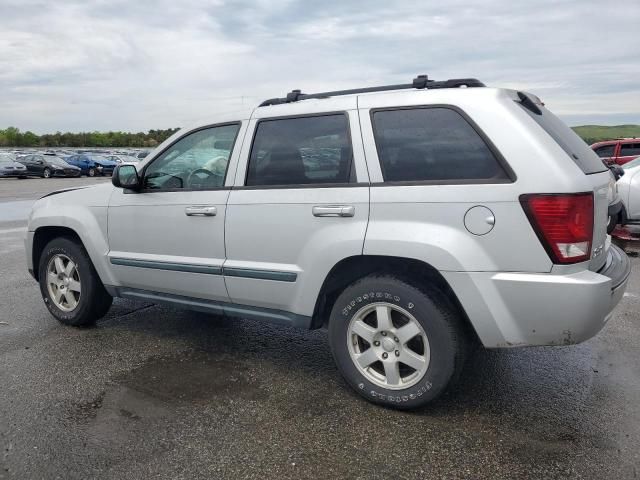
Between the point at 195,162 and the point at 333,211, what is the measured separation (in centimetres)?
138

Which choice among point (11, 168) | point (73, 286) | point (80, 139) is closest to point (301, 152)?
point (73, 286)

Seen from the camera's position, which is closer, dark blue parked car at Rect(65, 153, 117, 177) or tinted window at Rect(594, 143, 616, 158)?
tinted window at Rect(594, 143, 616, 158)

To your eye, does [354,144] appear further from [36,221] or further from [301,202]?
[36,221]

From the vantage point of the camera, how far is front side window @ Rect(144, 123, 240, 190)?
13.0 feet

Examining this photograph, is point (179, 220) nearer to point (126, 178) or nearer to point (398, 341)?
point (126, 178)

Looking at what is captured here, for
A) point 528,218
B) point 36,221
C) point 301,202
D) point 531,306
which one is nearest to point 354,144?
→ point 301,202

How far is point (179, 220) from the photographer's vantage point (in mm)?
4012

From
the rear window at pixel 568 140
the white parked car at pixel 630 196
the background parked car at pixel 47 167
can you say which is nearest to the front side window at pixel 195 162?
the rear window at pixel 568 140

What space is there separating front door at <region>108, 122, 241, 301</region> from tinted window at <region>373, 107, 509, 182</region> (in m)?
1.16

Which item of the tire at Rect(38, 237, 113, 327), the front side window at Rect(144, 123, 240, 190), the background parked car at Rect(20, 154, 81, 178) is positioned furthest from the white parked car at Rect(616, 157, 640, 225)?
the background parked car at Rect(20, 154, 81, 178)

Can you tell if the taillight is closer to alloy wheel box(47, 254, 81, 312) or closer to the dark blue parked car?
alloy wheel box(47, 254, 81, 312)

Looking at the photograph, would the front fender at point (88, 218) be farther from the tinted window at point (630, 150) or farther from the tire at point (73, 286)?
the tinted window at point (630, 150)

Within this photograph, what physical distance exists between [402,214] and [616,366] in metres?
2.11

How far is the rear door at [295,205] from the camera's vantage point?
3.32 m
